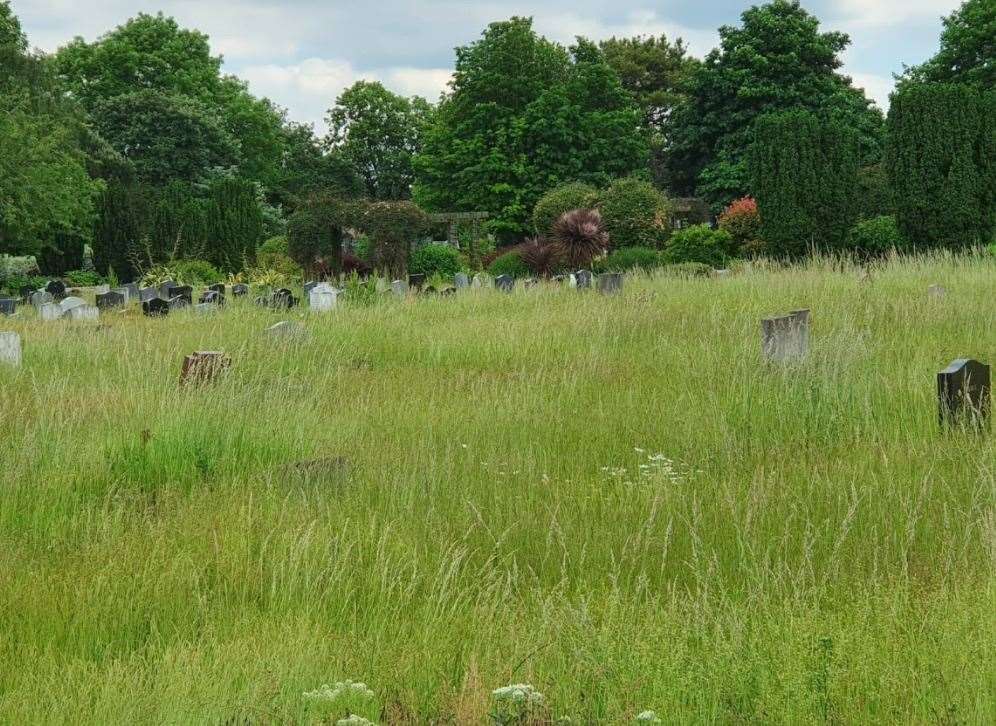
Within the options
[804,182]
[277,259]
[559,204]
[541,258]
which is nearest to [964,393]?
[804,182]

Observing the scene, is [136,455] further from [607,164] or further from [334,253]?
[607,164]

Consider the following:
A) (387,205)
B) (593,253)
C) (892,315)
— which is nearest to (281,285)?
(387,205)

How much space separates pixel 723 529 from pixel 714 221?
38.1 metres

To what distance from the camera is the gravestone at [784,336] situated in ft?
24.4

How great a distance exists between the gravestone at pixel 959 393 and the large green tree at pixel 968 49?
35.6 meters

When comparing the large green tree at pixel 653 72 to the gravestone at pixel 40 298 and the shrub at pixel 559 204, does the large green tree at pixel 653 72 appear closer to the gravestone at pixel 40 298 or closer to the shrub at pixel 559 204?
the shrub at pixel 559 204

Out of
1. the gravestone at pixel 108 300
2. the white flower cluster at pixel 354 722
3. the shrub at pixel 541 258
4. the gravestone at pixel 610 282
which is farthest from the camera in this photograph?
the shrub at pixel 541 258

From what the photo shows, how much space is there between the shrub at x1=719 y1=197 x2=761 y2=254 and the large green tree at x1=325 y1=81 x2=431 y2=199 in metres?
37.3

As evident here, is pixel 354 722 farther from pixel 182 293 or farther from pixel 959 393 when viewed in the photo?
pixel 182 293

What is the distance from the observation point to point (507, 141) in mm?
41750

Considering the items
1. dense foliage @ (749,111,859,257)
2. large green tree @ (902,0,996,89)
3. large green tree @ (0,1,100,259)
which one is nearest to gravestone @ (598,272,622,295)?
dense foliage @ (749,111,859,257)

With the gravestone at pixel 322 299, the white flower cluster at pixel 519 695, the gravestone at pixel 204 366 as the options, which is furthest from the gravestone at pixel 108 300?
the white flower cluster at pixel 519 695

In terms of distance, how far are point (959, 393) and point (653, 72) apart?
4981cm

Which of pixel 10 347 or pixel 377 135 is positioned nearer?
pixel 10 347
